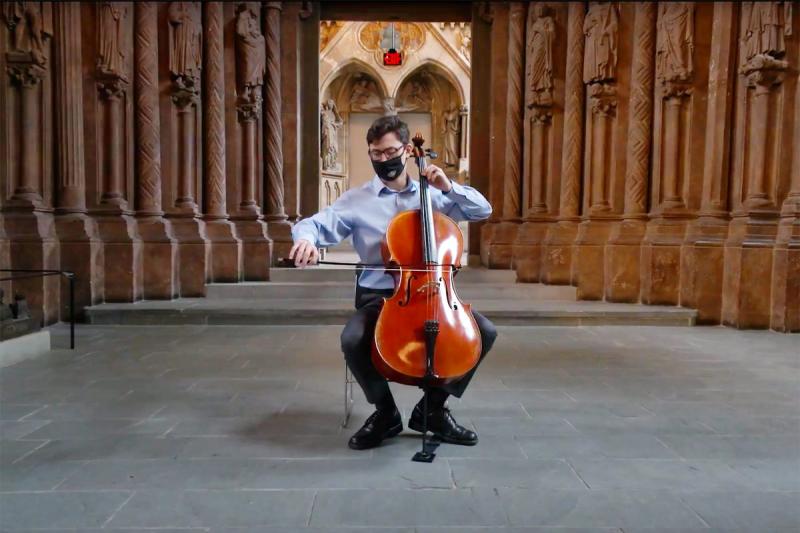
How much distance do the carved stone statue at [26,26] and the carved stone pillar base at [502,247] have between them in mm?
5587

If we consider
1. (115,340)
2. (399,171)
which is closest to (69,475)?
(399,171)

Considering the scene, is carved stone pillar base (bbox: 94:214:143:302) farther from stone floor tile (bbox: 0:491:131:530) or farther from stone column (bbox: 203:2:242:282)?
stone floor tile (bbox: 0:491:131:530)

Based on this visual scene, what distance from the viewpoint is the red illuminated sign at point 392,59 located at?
50.0 ft

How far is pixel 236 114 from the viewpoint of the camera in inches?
300

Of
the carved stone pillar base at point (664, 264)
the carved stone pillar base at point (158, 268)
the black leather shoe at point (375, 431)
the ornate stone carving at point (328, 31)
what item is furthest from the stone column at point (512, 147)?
the ornate stone carving at point (328, 31)

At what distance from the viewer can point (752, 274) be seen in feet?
18.7

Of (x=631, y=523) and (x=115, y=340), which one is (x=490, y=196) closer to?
(x=115, y=340)

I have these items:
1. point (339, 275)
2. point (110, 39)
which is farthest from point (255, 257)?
point (110, 39)

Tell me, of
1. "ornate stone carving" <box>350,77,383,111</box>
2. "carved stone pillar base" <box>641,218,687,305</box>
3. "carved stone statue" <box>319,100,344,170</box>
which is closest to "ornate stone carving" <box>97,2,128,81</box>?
"carved stone pillar base" <box>641,218,687,305</box>

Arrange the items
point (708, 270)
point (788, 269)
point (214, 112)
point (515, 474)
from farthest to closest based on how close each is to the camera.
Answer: point (214, 112), point (708, 270), point (788, 269), point (515, 474)

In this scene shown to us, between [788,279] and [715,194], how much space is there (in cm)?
115

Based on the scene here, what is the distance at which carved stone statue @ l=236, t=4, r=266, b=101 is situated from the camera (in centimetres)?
744

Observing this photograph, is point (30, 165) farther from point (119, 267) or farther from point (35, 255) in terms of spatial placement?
point (119, 267)

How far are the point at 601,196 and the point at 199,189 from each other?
16.2ft
